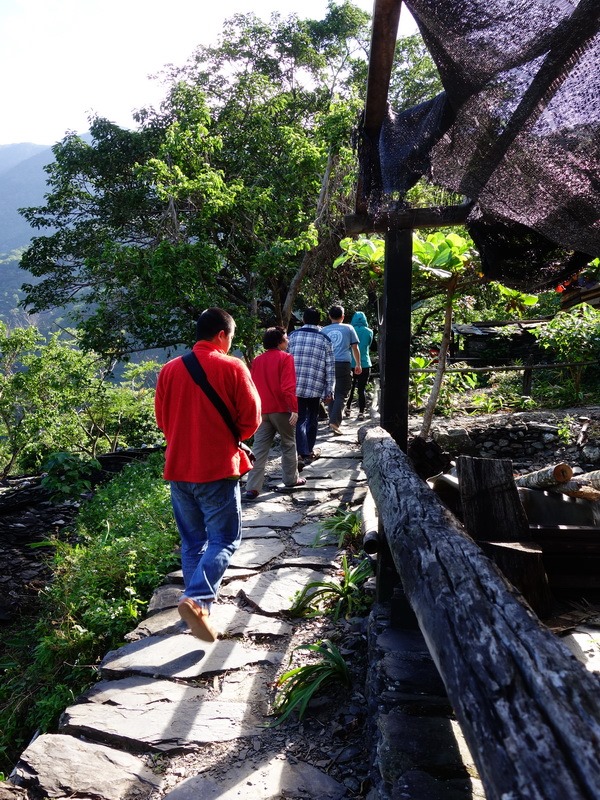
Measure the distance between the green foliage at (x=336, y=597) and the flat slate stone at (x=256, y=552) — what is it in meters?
0.72

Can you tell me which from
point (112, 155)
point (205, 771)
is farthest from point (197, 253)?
point (205, 771)

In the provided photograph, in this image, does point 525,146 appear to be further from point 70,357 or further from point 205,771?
point 70,357

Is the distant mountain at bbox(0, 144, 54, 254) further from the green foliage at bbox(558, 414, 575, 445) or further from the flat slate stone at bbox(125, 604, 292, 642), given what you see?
the flat slate stone at bbox(125, 604, 292, 642)

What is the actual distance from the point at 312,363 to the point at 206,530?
352 centimetres

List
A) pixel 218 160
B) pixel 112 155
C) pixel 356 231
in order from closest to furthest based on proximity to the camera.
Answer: pixel 356 231
pixel 218 160
pixel 112 155

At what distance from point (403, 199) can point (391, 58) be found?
0.70 metres

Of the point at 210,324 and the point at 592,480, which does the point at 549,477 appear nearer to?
the point at 592,480

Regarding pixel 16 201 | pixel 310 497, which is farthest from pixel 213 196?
pixel 16 201

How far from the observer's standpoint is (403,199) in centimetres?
301

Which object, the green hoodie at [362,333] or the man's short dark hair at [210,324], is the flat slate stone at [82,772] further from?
the green hoodie at [362,333]

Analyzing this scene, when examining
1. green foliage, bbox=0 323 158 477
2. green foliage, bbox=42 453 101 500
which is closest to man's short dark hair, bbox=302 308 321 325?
green foliage, bbox=42 453 101 500

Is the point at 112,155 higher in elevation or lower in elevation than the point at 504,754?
higher

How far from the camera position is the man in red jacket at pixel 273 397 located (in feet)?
20.0

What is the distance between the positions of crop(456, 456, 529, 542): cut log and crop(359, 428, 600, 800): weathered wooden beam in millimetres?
907
